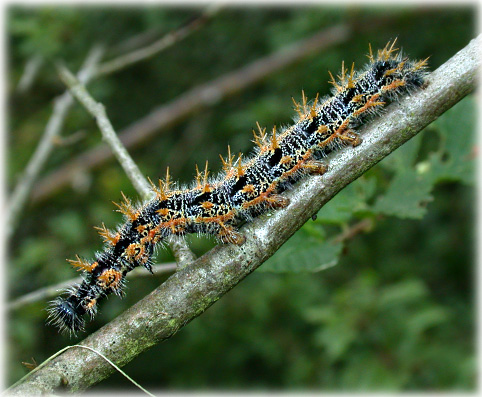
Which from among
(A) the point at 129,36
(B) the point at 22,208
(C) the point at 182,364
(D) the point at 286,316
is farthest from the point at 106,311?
(A) the point at 129,36

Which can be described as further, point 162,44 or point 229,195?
point 162,44

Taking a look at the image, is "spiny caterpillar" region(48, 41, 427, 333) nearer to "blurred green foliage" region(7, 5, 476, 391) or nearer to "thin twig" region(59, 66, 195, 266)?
"thin twig" region(59, 66, 195, 266)

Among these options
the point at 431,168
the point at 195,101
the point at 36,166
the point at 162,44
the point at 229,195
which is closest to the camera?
the point at 229,195

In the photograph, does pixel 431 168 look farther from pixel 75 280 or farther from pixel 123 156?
pixel 75 280

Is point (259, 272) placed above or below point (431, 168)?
above

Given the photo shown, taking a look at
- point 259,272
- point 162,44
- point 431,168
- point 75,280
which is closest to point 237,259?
point 75,280

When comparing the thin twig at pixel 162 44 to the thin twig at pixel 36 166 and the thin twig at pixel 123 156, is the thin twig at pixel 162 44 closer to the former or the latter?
the thin twig at pixel 36 166

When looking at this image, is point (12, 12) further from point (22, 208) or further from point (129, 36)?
point (22, 208)
